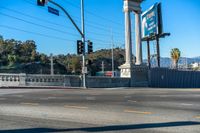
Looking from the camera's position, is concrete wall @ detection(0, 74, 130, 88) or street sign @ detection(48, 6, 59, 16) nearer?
street sign @ detection(48, 6, 59, 16)

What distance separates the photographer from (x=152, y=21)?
6425 cm

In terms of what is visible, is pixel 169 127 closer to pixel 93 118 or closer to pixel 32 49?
pixel 93 118

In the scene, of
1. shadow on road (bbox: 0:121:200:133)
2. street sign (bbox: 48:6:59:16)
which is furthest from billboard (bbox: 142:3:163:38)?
shadow on road (bbox: 0:121:200:133)

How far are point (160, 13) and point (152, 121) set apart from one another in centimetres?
5400

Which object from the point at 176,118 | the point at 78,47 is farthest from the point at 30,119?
the point at 78,47

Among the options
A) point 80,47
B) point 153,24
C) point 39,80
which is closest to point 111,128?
point 80,47

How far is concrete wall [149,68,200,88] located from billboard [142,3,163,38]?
7.54 metres

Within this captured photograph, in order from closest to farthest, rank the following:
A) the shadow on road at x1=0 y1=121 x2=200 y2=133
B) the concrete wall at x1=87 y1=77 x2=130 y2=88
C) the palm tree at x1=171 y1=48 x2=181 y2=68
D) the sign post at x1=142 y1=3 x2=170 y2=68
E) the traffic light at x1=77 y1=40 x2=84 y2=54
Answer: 1. the shadow on road at x1=0 y1=121 x2=200 y2=133
2. the traffic light at x1=77 y1=40 x2=84 y2=54
3. the concrete wall at x1=87 y1=77 x2=130 y2=88
4. the sign post at x1=142 y1=3 x2=170 y2=68
5. the palm tree at x1=171 y1=48 x2=181 y2=68

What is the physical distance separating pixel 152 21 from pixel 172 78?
10.5m

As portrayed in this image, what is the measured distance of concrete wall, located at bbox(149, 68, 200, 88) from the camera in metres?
56.6

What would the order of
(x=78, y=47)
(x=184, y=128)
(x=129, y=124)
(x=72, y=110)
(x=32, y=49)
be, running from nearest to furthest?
(x=184, y=128), (x=129, y=124), (x=72, y=110), (x=78, y=47), (x=32, y=49)

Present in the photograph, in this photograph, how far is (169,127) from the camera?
9914mm

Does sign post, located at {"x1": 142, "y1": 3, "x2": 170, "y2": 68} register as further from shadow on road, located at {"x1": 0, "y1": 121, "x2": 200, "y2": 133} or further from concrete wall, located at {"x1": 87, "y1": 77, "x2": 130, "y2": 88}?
shadow on road, located at {"x1": 0, "y1": 121, "x2": 200, "y2": 133}

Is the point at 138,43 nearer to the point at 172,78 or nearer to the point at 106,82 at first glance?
the point at 172,78
